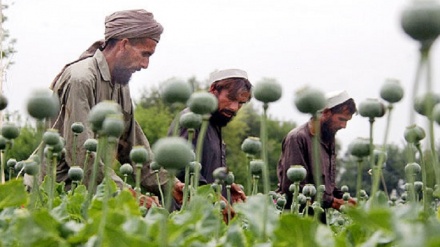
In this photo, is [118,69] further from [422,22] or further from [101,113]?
[422,22]

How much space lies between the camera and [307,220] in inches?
51.1

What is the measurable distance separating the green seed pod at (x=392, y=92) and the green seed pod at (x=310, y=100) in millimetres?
181

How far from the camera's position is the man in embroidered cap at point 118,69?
3.95 meters

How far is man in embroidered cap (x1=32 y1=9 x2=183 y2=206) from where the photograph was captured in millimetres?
3953

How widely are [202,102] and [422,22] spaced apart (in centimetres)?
60

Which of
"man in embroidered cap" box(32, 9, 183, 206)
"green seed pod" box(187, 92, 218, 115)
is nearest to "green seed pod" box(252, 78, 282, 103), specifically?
"green seed pod" box(187, 92, 218, 115)

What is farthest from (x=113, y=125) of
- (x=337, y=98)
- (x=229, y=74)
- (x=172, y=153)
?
(x=337, y=98)

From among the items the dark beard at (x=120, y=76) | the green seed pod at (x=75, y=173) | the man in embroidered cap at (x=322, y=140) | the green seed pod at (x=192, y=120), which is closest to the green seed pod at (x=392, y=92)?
the green seed pod at (x=192, y=120)

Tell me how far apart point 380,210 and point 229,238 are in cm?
35

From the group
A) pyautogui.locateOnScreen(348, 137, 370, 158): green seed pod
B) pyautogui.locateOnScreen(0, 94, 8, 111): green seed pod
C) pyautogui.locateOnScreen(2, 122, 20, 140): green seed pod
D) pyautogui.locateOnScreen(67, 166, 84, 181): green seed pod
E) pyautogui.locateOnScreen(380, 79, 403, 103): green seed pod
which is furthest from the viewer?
pyautogui.locateOnScreen(67, 166, 84, 181): green seed pod

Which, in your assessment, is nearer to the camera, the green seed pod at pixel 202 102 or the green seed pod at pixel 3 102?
the green seed pod at pixel 202 102

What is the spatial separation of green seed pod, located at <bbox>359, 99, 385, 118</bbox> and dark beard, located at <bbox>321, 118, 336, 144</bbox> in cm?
383

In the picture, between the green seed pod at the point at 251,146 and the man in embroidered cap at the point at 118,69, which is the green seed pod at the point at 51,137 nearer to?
the green seed pod at the point at 251,146

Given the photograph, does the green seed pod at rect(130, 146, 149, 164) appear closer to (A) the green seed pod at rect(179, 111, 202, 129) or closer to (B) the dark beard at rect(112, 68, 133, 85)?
(A) the green seed pod at rect(179, 111, 202, 129)
